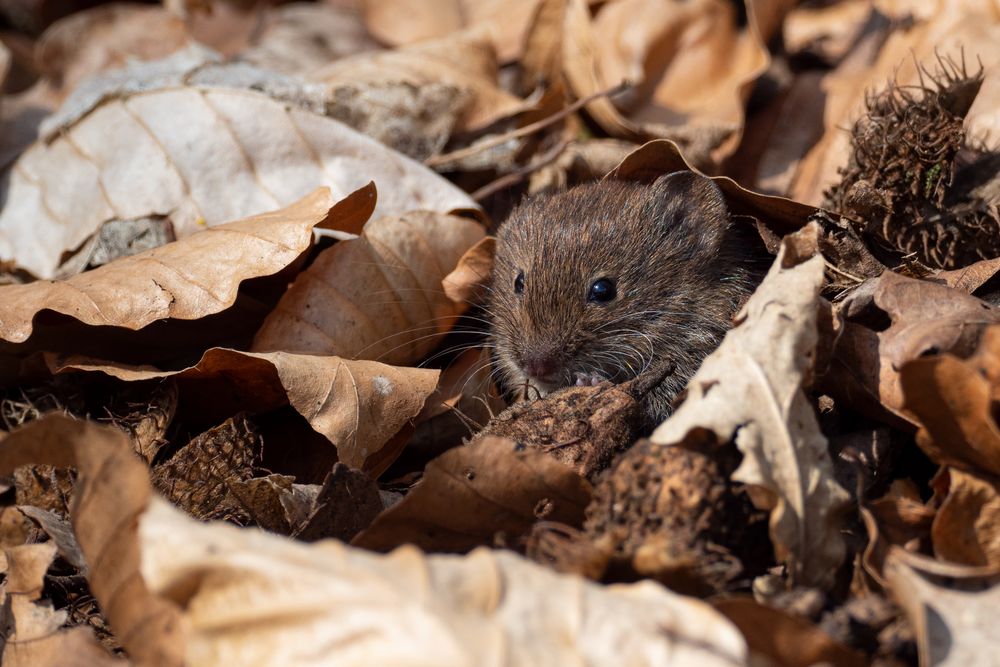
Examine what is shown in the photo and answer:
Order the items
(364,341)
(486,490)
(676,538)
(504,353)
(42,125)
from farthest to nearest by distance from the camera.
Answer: (42,125), (504,353), (364,341), (486,490), (676,538)

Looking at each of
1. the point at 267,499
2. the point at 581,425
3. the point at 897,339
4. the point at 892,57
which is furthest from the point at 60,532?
the point at 892,57

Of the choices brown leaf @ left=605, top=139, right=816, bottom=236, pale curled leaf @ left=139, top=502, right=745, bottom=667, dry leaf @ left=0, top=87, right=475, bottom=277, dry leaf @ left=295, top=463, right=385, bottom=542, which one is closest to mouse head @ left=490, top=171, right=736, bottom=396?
brown leaf @ left=605, top=139, right=816, bottom=236

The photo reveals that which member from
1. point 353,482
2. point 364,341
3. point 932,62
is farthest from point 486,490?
point 932,62

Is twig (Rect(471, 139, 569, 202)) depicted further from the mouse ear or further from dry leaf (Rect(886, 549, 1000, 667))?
dry leaf (Rect(886, 549, 1000, 667))

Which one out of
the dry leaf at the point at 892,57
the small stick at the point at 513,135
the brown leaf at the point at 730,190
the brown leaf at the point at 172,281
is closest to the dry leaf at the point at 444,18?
the small stick at the point at 513,135

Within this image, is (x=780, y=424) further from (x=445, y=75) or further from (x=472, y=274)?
(x=445, y=75)

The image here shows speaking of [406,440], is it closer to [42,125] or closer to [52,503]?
[52,503]
